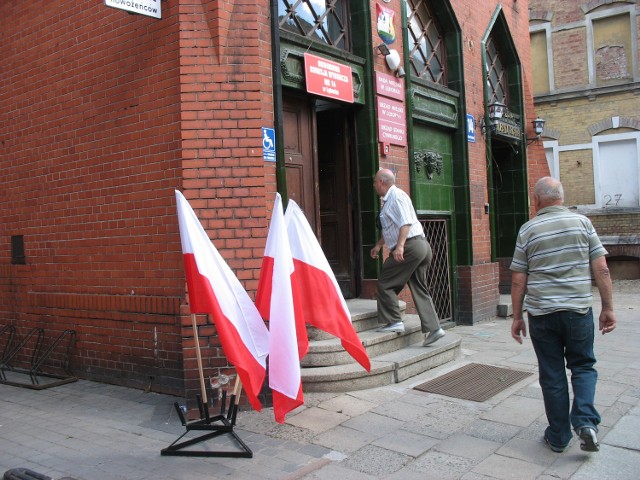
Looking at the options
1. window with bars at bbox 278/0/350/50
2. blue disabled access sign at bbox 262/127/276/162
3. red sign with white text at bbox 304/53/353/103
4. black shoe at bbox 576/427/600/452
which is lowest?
black shoe at bbox 576/427/600/452

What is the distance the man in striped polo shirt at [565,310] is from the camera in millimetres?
3869

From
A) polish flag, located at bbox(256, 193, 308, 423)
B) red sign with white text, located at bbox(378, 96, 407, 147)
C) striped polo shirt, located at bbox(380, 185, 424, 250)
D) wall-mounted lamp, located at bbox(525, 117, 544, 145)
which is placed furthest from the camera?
wall-mounted lamp, located at bbox(525, 117, 544, 145)

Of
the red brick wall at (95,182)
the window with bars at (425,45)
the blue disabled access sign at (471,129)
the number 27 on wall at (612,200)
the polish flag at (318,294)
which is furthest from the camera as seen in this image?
the number 27 on wall at (612,200)

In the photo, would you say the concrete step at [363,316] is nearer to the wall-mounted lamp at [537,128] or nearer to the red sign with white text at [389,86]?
the red sign with white text at [389,86]

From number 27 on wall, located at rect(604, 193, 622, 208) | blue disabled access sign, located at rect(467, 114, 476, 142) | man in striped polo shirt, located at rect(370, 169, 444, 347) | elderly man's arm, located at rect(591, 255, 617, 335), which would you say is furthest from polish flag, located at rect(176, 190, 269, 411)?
number 27 on wall, located at rect(604, 193, 622, 208)

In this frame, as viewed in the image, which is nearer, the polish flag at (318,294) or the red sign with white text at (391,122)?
the polish flag at (318,294)

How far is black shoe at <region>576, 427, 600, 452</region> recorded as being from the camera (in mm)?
3797

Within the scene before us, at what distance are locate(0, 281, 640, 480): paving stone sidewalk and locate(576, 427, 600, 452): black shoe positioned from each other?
2.6 inches

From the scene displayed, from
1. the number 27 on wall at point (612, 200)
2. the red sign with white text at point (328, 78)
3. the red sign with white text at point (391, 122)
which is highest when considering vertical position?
the red sign with white text at point (328, 78)

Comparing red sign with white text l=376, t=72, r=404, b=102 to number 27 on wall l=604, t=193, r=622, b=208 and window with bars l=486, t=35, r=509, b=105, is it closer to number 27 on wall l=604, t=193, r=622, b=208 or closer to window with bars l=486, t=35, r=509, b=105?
window with bars l=486, t=35, r=509, b=105

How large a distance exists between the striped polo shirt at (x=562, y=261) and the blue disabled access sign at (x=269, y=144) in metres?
2.50

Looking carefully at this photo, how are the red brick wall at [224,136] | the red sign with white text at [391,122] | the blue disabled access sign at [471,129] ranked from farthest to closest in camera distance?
the blue disabled access sign at [471,129]
the red sign with white text at [391,122]
the red brick wall at [224,136]

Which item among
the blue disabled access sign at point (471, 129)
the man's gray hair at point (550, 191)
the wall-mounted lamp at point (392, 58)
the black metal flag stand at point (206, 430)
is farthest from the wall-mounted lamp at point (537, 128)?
the black metal flag stand at point (206, 430)

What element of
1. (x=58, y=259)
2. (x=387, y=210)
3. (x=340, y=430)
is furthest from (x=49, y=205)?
(x=340, y=430)
